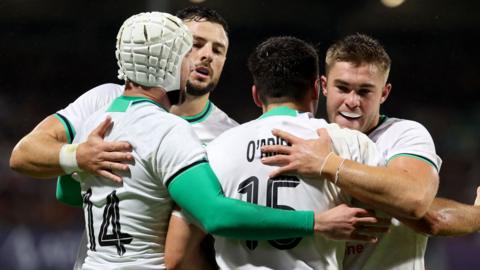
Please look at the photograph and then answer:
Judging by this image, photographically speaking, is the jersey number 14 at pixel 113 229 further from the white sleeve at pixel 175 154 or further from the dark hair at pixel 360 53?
the dark hair at pixel 360 53

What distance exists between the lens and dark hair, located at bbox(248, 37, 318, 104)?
2.26 meters

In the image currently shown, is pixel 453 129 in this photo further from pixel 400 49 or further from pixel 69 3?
pixel 69 3

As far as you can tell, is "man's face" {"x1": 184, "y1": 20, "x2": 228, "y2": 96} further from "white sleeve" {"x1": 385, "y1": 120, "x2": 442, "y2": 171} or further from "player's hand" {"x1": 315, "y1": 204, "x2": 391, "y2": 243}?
"player's hand" {"x1": 315, "y1": 204, "x2": 391, "y2": 243}

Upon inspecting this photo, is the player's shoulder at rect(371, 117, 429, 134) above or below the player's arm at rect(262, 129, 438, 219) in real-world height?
above

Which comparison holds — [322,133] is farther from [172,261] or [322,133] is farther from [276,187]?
[172,261]

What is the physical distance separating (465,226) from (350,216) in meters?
0.64

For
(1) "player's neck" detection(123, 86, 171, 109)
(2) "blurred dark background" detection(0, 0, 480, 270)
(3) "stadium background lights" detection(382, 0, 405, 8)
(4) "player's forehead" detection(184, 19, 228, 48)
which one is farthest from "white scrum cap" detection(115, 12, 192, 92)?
(3) "stadium background lights" detection(382, 0, 405, 8)

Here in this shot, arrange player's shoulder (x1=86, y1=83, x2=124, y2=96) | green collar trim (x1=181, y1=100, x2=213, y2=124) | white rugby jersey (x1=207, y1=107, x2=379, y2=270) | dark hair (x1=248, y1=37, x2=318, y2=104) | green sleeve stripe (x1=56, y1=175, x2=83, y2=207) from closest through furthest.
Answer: white rugby jersey (x1=207, y1=107, x2=379, y2=270) < dark hair (x1=248, y1=37, x2=318, y2=104) < green sleeve stripe (x1=56, y1=175, x2=83, y2=207) < player's shoulder (x1=86, y1=83, x2=124, y2=96) < green collar trim (x1=181, y1=100, x2=213, y2=124)

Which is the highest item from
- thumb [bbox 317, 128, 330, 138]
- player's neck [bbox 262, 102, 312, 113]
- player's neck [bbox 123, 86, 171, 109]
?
player's neck [bbox 262, 102, 312, 113]

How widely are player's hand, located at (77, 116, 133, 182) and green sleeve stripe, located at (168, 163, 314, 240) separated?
0.16m

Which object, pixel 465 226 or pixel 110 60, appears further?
pixel 110 60

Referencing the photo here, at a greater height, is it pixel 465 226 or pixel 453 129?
pixel 465 226

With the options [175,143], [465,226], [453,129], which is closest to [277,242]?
[175,143]

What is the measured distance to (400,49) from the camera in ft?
19.3
